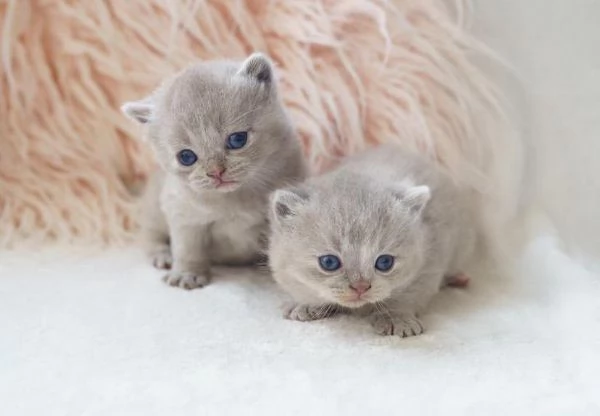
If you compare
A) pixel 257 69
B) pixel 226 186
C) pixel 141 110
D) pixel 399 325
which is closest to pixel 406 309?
pixel 399 325

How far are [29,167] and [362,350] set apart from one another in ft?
2.75

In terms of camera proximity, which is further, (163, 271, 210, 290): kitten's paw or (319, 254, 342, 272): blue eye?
(163, 271, 210, 290): kitten's paw

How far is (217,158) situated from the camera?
126 cm

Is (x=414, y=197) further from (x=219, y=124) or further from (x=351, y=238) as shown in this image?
(x=219, y=124)

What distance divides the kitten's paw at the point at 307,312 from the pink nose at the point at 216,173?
9.2 inches

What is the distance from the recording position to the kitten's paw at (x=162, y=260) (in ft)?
4.79

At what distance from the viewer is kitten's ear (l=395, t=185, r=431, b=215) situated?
120 centimetres

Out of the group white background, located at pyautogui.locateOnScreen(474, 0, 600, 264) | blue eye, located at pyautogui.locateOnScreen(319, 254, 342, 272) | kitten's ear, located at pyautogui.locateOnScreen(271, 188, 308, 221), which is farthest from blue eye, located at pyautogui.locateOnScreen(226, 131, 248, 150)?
white background, located at pyautogui.locateOnScreen(474, 0, 600, 264)

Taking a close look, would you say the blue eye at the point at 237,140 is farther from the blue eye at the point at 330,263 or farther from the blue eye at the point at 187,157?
the blue eye at the point at 330,263

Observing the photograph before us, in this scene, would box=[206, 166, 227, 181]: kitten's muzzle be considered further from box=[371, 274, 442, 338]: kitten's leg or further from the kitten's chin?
box=[371, 274, 442, 338]: kitten's leg

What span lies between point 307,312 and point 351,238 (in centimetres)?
16

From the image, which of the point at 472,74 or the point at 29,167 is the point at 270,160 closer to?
the point at 472,74

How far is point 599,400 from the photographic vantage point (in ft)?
3.12

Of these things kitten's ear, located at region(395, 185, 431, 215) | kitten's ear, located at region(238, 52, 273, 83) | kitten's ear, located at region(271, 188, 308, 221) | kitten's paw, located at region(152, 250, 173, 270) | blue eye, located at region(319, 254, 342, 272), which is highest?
kitten's ear, located at region(238, 52, 273, 83)
